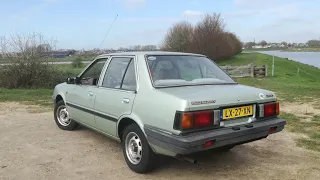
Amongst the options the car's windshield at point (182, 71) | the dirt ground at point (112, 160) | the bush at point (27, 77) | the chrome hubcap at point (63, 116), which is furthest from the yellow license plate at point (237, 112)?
the bush at point (27, 77)

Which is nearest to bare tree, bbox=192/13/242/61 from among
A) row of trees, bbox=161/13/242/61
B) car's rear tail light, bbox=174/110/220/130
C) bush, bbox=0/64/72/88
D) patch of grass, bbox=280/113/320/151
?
row of trees, bbox=161/13/242/61

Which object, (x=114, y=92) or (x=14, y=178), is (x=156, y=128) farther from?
(x=14, y=178)

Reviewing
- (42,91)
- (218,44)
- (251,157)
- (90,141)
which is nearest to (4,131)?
(90,141)

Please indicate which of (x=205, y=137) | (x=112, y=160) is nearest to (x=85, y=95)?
(x=112, y=160)

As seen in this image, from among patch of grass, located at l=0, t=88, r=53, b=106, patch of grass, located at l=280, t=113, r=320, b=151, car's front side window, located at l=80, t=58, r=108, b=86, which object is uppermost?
car's front side window, located at l=80, t=58, r=108, b=86

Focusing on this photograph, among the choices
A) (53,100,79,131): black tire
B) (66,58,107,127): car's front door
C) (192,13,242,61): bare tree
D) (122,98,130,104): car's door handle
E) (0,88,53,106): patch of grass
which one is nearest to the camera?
(122,98,130,104): car's door handle

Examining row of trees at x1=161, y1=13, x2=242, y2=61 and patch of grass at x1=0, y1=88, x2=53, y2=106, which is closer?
patch of grass at x1=0, y1=88, x2=53, y2=106

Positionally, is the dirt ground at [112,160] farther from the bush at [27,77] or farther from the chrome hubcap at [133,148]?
the bush at [27,77]

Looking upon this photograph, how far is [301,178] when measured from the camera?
431 centimetres

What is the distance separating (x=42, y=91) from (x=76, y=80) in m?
8.86

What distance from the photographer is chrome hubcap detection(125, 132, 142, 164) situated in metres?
A: 4.47

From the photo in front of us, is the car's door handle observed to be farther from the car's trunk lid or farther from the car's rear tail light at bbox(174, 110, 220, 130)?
the car's rear tail light at bbox(174, 110, 220, 130)

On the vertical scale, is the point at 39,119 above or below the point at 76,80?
below

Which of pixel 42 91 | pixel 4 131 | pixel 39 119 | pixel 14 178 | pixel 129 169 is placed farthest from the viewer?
pixel 42 91
